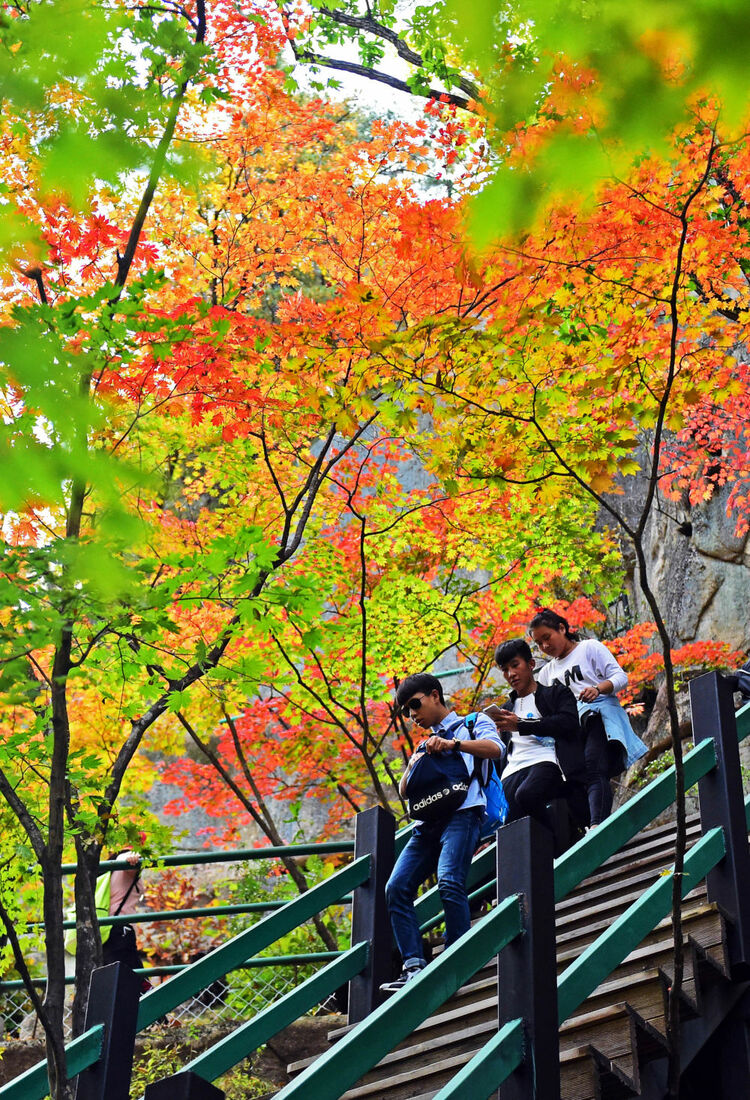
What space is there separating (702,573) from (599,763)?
833cm

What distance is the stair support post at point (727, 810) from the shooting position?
14.6 ft

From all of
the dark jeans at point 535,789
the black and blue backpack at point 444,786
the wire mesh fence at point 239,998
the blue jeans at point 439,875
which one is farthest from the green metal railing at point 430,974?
the wire mesh fence at point 239,998

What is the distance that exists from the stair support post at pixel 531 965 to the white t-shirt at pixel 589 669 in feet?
9.39

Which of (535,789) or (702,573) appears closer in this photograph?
(535,789)

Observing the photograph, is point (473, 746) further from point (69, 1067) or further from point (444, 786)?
point (69, 1067)

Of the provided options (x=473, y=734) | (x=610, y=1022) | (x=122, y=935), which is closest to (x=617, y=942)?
(x=610, y=1022)

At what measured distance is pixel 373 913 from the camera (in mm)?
5012

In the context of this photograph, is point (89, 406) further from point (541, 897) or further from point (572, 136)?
point (541, 897)

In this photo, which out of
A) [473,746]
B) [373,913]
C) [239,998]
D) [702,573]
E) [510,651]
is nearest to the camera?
[373,913]

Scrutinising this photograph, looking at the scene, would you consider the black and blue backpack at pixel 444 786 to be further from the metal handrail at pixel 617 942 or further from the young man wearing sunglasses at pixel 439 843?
the metal handrail at pixel 617 942

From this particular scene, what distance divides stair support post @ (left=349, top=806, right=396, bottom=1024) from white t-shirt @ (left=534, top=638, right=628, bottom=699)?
1825mm

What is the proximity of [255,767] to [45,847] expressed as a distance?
26.3 feet

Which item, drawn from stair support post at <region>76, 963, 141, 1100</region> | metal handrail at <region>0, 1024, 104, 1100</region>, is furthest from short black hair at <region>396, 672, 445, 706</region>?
metal handrail at <region>0, 1024, 104, 1100</region>

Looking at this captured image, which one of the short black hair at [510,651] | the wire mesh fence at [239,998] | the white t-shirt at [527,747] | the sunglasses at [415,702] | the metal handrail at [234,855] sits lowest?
the wire mesh fence at [239,998]
